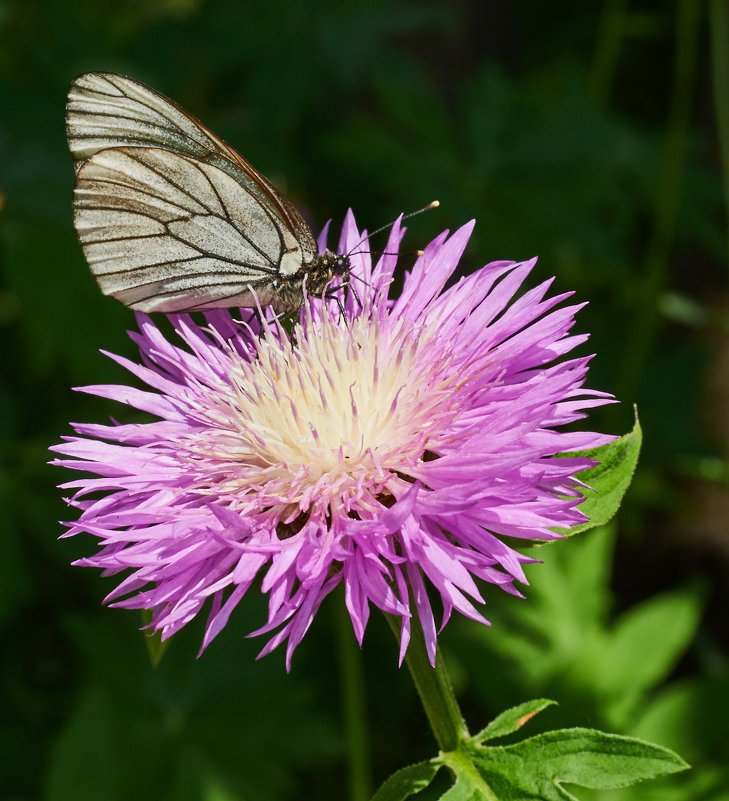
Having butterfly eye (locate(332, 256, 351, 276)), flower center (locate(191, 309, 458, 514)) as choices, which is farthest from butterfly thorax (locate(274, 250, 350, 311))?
flower center (locate(191, 309, 458, 514))

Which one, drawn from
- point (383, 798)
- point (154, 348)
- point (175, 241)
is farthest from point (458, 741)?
point (175, 241)

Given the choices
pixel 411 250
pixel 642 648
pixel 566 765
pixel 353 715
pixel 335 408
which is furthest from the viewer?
pixel 411 250

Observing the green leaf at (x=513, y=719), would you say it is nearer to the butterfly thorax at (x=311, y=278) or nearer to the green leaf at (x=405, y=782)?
the green leaf at (x=405, y=782)

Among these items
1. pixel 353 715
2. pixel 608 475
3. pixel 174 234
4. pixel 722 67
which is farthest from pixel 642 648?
pixel 722 67

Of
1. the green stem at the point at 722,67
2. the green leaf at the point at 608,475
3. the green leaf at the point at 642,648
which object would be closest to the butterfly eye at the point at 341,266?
the green leaf at the point at 608,475

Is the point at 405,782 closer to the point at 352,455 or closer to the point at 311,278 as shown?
the point at 352,455

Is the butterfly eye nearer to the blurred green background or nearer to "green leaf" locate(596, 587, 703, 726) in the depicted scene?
the blurred green background

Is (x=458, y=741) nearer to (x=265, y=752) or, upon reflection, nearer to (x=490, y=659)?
(x=490, y=659)
